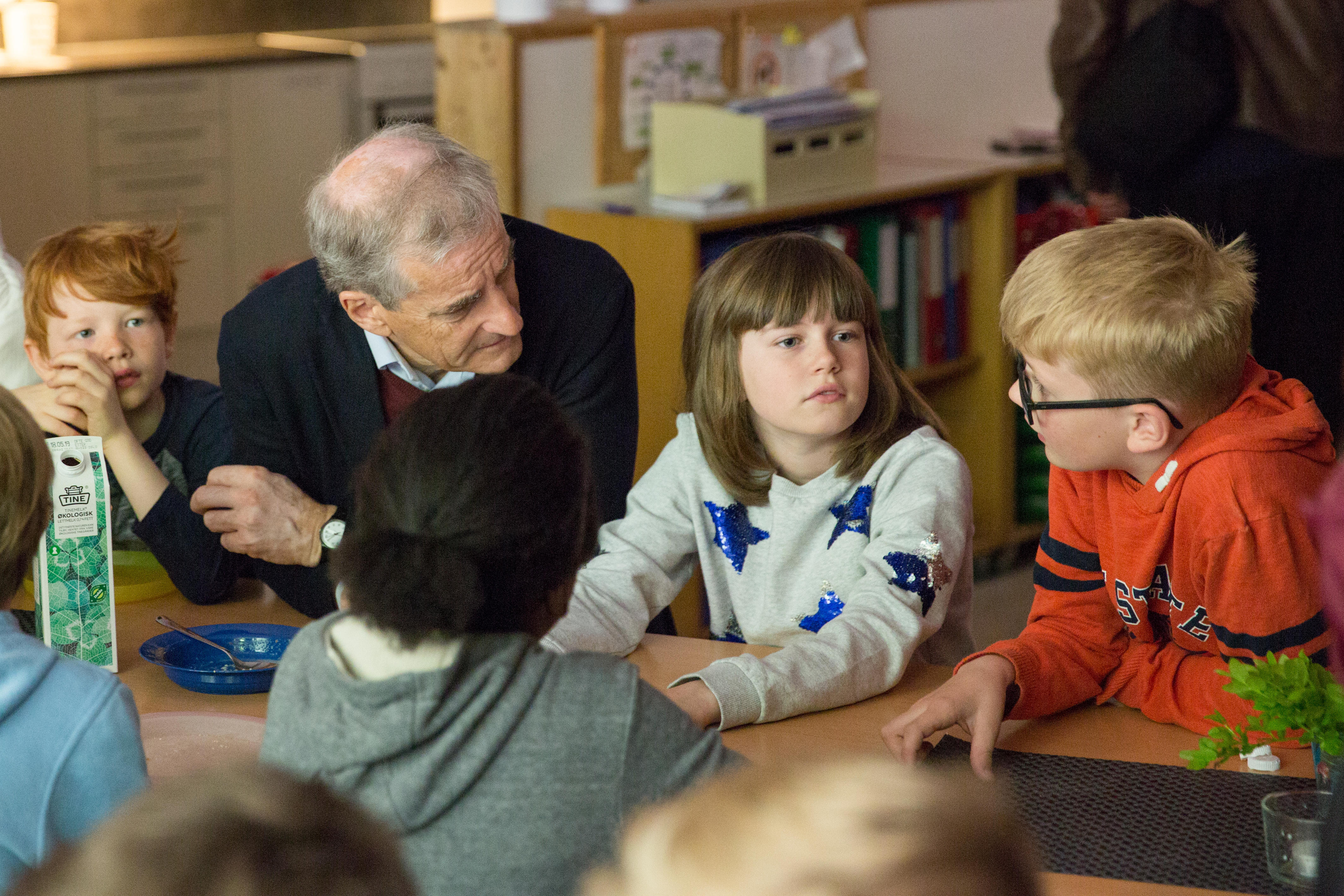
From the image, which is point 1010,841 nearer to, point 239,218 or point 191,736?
point 191,736

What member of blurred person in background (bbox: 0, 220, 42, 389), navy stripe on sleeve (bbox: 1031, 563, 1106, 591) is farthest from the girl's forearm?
navy stripe on sleeve (bbox: 1031, 563, 1106, 591)

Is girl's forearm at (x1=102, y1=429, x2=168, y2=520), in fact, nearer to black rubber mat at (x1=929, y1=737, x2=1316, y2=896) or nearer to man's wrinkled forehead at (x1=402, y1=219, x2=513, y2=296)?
man's wrinkled forehead at (x1=402, y1=219, x2=513, y2=296)

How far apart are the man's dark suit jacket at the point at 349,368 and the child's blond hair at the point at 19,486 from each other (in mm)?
769

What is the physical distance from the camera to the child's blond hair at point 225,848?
50 centimetres

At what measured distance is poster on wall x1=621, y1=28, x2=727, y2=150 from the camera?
3.38 m

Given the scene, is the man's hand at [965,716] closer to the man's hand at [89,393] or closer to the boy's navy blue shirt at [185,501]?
the boy's navy blue shirt at [185,501]

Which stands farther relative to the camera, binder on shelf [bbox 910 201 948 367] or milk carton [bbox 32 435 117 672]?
binder on shelf [bbox 910 201 948 367]

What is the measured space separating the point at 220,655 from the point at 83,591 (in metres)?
0.16

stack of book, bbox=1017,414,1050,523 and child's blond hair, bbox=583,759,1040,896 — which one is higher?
child's blond hair, bbox=583,759,1040,896

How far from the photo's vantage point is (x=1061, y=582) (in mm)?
1546

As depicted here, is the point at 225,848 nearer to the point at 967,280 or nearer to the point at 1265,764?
the point at 1265,764

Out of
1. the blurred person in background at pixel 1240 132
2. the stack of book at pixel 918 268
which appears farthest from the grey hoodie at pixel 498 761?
the stack of book at pixel 918 268

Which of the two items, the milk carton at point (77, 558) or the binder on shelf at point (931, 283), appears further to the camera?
the binder on shelf at point (931, 283)

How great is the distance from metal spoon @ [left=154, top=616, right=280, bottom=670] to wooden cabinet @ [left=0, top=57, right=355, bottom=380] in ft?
6.49
